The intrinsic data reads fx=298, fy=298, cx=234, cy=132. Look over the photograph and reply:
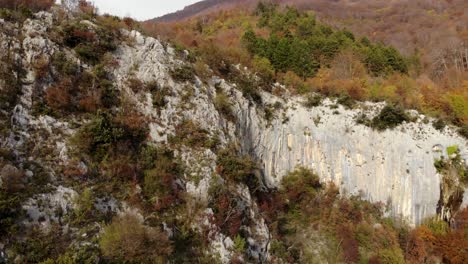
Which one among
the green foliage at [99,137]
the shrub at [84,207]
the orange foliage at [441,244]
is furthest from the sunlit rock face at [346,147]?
the shrub at [84,207]

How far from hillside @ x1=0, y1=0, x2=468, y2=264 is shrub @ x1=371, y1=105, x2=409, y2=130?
89mm

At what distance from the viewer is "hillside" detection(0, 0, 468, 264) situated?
1152cm

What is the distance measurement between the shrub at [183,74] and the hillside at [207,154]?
85 millimetres

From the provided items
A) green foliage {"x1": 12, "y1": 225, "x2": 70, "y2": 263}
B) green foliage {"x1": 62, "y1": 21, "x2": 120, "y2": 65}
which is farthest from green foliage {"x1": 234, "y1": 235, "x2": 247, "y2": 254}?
green foliage {"x1": 62, "y1": 21, "x2": 120, "y2": 65}

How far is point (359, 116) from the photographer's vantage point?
75.8ft

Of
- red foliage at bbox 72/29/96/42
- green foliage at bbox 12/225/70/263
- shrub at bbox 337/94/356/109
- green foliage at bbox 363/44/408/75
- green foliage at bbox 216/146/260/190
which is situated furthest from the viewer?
green foliage at bbox 363/44/408/75

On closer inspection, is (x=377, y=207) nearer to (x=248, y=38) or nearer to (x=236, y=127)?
(x=236, y=127)

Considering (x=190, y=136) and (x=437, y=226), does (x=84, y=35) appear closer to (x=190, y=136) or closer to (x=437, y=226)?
(x=190, y=136)

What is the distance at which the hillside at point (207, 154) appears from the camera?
1152 cm

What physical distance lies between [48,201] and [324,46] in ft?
96.7

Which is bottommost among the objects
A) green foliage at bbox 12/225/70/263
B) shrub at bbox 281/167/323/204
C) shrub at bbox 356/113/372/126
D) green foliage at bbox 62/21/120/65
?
shrub at bbox 281/167/323/204

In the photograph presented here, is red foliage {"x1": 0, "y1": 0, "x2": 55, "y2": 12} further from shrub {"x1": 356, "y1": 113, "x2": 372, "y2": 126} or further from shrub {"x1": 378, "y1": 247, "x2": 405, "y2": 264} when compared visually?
shrub {"x1": 378, "y1": 247, "x2": 405, "y2": 264}

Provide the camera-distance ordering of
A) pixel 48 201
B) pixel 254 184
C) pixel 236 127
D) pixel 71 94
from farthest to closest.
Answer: pixel 236 127 → pixel 254 184 → pixel 71 94 → pixel 48 201

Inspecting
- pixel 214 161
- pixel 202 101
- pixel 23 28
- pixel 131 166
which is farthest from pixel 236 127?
pixel 23 28
